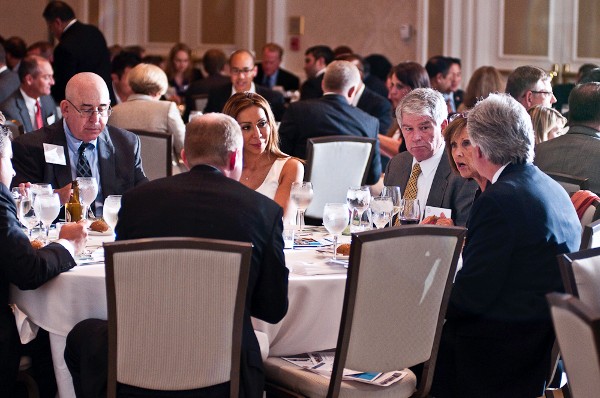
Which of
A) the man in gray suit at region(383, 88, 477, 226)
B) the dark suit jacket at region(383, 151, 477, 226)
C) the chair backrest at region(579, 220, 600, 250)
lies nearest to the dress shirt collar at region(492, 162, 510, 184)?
the chair backrest at region(579, 220, 600, 250)

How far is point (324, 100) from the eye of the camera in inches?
269

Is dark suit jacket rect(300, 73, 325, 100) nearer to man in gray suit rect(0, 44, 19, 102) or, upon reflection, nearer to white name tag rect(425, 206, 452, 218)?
man in gray suit rect(0, 44, 19, 102)

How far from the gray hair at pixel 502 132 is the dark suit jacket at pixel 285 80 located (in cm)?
805

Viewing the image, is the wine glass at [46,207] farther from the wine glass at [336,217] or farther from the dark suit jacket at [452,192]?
the dark suit jacket at [452,192]

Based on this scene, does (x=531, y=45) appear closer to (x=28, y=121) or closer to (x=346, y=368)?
(x=28, y=121)

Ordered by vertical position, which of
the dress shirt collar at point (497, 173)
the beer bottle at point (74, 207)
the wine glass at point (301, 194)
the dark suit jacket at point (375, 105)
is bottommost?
the beer bottle at point (74, 207)

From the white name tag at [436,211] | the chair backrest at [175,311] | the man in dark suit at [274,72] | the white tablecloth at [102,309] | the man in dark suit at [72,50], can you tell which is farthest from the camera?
the man in dark suit at [274,72]

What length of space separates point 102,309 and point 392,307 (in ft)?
3.09

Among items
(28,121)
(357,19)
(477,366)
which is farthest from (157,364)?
(357,19)

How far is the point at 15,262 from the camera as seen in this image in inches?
126

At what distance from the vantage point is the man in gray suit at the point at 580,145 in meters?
4.66

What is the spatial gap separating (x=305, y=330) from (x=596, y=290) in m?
1.03

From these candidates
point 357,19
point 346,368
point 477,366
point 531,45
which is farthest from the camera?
point 357,19

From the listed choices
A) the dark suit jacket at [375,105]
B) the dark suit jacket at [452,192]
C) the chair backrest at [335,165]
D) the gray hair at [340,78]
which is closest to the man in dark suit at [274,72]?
the dark suit jacket at [375,105]
